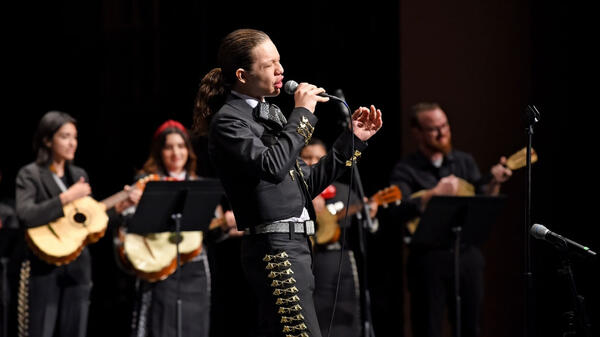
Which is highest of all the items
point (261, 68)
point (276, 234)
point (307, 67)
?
point (307, 67)

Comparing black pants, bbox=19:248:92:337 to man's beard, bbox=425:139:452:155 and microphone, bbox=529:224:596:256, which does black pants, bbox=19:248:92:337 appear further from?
microphone, bbox=529:224:596:256

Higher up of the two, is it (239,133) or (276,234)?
(239,133)

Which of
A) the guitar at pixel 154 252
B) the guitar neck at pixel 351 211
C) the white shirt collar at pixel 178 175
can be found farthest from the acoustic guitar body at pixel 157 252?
the guitar neck at pixel 351 211

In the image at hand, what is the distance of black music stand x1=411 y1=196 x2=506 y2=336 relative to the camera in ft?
17.4

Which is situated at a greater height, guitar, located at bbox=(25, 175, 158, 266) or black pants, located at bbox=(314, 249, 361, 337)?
guitar, located at bbox=(25, 175, 158, 266)

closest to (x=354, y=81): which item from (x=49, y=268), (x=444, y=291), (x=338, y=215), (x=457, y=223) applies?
(x=338, y=215)

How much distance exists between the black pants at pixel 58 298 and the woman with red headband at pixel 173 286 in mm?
380

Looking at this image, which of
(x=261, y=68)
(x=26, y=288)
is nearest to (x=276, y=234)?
(x=261, y=68)

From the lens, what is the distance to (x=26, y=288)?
5.43 metres

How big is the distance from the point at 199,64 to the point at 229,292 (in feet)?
6.55

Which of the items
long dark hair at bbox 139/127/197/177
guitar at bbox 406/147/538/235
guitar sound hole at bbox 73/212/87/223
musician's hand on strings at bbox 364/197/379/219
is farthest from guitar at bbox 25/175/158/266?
guitar at bbox 406/147/538/235

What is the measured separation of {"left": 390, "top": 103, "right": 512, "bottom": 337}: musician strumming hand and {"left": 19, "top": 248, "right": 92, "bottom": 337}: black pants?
226 centimetres

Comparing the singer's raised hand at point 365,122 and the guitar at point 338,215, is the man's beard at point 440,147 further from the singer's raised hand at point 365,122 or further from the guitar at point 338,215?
the singer's raised hand at point 365,122

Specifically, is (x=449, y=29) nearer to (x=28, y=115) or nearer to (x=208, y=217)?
(x=208, y=217)
